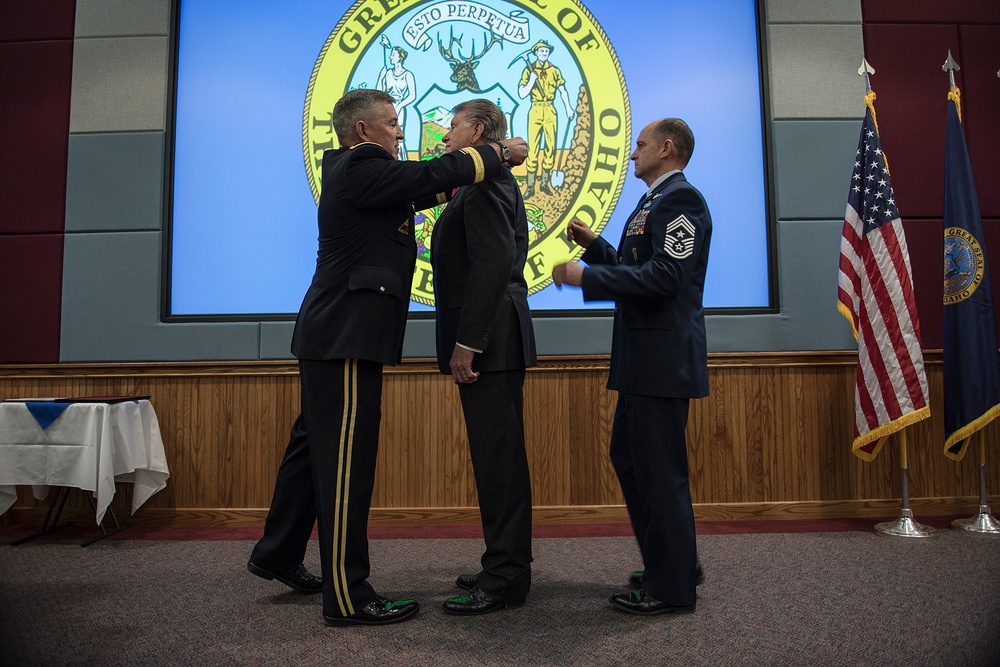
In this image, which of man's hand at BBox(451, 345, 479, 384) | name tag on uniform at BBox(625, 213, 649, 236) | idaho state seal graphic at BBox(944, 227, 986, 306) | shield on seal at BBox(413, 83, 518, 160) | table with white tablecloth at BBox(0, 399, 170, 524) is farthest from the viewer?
shield on seal at BBox(413, 83, 518, 160)

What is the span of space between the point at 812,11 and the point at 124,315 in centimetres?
390

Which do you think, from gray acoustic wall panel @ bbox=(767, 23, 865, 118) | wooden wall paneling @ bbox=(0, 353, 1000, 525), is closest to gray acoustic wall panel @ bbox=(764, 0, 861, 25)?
gray acoustic wall panel @ bbox=(767, 23, 865, 118)

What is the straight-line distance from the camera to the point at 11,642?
64.4 inches

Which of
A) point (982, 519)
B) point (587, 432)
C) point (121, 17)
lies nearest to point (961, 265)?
point (982, 519)

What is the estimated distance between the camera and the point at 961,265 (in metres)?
3.01

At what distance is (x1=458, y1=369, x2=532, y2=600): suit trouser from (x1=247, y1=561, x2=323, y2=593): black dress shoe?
54 cm

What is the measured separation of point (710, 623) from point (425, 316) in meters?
1.97

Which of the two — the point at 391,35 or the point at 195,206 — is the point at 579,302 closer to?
the point at 391,35

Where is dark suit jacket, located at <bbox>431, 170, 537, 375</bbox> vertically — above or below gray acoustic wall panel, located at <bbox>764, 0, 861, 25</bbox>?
below

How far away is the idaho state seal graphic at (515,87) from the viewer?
321 centimetres

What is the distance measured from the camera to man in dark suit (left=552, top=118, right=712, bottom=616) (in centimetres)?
173

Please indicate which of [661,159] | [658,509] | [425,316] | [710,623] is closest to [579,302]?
[425,316]

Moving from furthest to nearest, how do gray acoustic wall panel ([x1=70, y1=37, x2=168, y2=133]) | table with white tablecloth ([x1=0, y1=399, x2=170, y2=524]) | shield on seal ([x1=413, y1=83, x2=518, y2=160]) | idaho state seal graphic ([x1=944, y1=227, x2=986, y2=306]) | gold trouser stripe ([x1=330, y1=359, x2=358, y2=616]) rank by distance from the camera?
1. gray acoustic wall panel ([x1=70, y1=37, x2=168, y2=133])
2. shield on seal ([x1=413, y1=83, x2=518, y2=160])
3. idaho state seal graphic ([x1=944, y1=227, x2=986, y2=306])
4. table with white tablecloth ([x1=0, y1=399, x2=170, y2=524])
5. gold trouser stripe ([x1=330, y1=359, x2=358, y2=616])

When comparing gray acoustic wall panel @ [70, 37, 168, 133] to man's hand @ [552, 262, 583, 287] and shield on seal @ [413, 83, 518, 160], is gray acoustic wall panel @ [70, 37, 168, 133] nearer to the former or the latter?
shield on seal @ [413, 83, 518, 160]
